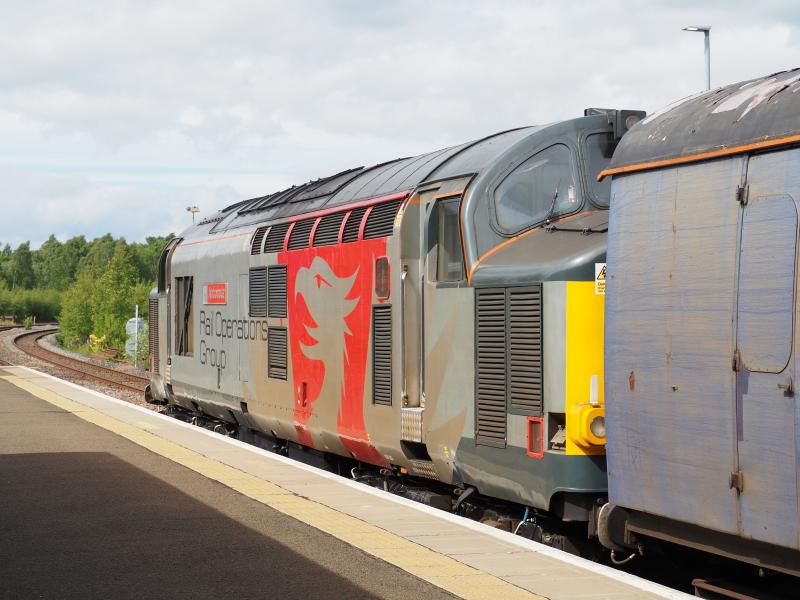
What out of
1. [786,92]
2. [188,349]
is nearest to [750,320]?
[786,92]

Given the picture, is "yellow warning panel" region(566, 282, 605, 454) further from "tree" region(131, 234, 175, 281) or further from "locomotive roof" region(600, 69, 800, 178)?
"tree" region(131, 234, 175, 281)

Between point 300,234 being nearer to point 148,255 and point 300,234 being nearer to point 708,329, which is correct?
point 708,329

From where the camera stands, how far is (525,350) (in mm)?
8109

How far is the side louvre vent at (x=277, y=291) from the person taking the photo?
13141 mm

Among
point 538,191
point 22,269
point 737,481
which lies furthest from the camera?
point 22,269

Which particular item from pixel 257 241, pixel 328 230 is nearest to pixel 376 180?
pixel 328 230

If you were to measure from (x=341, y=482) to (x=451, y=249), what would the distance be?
297cm

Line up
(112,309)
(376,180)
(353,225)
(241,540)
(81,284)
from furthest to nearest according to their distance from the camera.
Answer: (81,284)
(112,309)
(376,180)
(353,225)
(241,540)

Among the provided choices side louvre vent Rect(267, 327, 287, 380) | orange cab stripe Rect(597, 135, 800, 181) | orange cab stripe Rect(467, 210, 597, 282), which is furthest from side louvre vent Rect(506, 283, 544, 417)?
side louvre vent Rect(267, 327, 287, 380)

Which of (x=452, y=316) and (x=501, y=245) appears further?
(x=452, y=316)

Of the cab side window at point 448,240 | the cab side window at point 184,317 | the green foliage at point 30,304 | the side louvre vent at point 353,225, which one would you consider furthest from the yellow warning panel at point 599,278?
the green foliage at point 30,304

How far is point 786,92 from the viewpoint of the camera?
605cm

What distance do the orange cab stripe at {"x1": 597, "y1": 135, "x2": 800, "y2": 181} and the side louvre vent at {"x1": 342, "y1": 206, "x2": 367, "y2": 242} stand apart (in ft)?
13.2

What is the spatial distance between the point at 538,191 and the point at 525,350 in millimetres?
1495
